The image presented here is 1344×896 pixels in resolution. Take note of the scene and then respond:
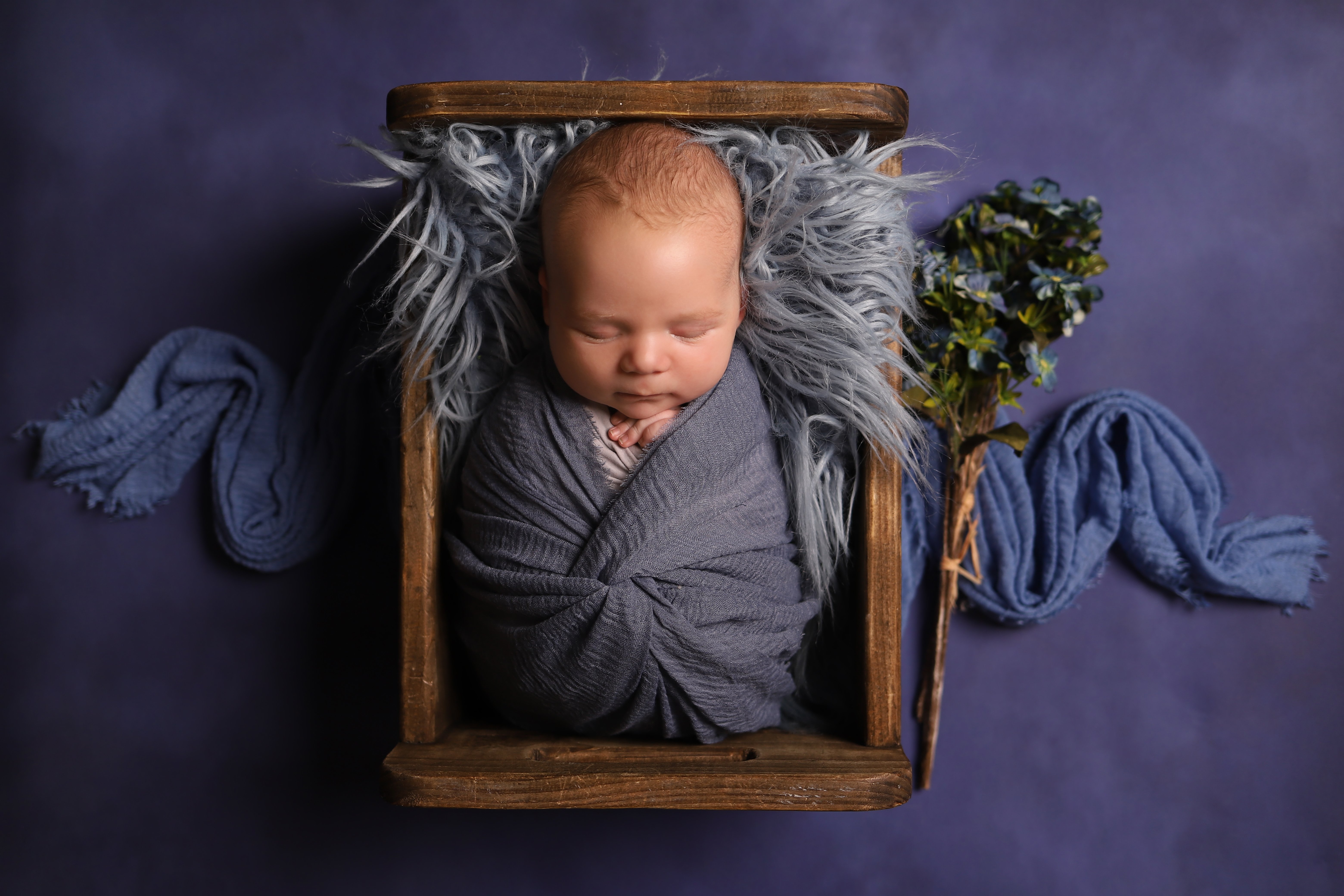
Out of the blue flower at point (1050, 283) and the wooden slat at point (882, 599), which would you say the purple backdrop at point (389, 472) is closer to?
the blue flower at point (1050, 283)

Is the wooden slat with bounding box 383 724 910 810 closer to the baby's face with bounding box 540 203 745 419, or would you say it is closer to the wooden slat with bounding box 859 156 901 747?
the wooden slat with bounding box 859 156 901 747

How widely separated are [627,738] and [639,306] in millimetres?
403

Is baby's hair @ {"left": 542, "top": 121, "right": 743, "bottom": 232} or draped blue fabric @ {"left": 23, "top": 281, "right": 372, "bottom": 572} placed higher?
baby's hair @ {"left": 542, "top": 121, "right": 743, "bottom": 232}

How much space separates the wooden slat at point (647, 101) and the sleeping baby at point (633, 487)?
28 millimetres

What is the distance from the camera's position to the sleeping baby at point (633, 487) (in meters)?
0.69

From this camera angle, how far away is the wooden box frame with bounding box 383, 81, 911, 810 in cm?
70

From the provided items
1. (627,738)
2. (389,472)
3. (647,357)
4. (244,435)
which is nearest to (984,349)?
(647,357)

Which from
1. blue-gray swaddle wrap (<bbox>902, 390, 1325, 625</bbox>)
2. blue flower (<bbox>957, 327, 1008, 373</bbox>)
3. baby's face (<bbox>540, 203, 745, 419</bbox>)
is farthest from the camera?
blue-gray swaddle wrap (<bbox>902, 390, 1325, 625</bbox>)

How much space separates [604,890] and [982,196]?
94 cm

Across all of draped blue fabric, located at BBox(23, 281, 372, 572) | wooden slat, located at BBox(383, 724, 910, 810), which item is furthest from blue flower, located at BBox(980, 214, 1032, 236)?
draped blue fabric, located at BBox(23, 281, 372, 572)

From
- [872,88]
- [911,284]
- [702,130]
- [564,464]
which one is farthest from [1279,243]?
[564,464]

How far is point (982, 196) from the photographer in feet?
3.19

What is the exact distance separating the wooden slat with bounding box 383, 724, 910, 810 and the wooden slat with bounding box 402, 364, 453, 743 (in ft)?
0.12
